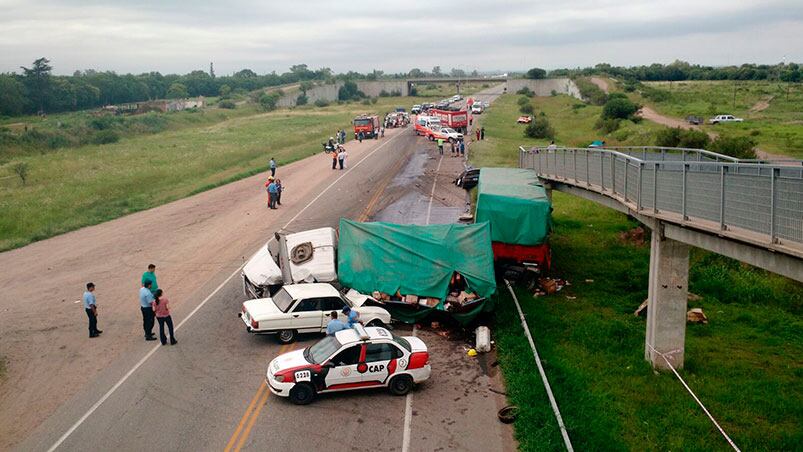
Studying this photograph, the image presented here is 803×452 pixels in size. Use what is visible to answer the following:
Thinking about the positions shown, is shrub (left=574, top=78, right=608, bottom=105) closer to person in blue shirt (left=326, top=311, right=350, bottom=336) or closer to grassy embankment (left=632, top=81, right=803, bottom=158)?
grassy embankment (left=632, top=81, right=803, bottom=158)

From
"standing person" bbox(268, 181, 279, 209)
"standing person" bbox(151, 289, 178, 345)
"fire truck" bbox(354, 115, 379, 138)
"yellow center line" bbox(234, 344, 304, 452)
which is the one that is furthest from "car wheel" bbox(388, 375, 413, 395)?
"fire truck" bbox(354, 115, 379, 138)

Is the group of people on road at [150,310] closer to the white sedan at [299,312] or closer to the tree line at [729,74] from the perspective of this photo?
the white sedan at [299,312]

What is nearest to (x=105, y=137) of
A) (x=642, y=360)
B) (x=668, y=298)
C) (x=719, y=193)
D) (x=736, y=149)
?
(x=736, y=149)

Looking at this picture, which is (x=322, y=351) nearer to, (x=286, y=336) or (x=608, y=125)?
(x=286, y=336)

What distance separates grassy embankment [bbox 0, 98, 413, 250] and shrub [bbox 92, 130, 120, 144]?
6.07ft

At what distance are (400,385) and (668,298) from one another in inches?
266

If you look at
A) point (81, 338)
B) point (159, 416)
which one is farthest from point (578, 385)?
point (81, 338)

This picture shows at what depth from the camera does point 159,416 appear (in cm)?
1416

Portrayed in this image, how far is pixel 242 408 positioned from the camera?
14.5 metres

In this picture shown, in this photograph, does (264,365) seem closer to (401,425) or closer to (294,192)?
(401,425)

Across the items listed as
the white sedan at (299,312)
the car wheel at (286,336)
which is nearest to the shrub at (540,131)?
the white sedan at (299,312)

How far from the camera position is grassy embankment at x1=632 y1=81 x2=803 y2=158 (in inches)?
2148

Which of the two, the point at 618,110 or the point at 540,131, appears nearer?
the point at 540,131

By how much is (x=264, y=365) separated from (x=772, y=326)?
14752 millimetres
